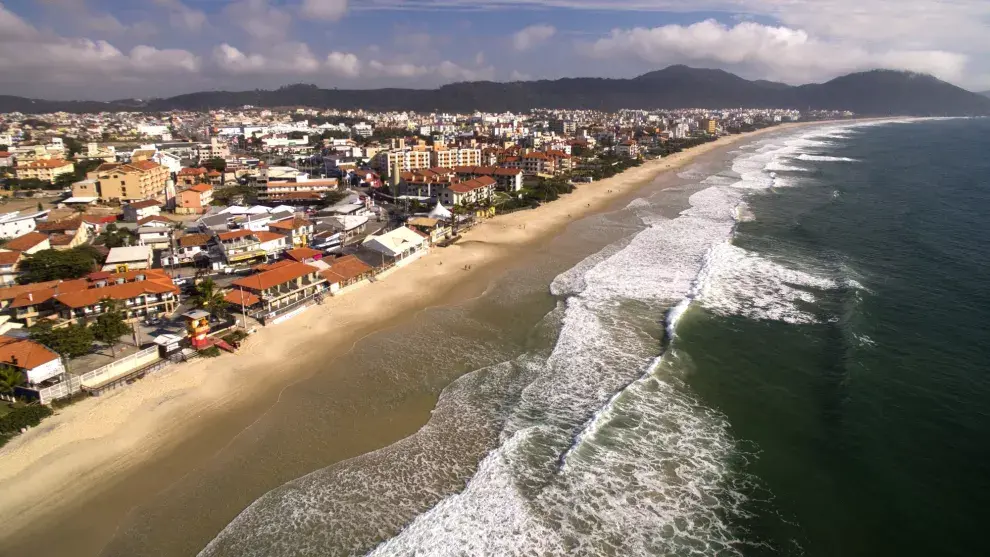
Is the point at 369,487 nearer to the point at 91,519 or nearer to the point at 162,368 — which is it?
the point at 91,519

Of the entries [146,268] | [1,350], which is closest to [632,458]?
[1,350]

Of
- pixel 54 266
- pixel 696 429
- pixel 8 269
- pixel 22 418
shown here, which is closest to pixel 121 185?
pixel 8 269

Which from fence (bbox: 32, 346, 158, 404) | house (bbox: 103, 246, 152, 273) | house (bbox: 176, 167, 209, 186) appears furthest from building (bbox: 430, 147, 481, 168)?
fence (bbox: 32, 346, 158, 404)

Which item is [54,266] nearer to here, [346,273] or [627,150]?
[346,273]

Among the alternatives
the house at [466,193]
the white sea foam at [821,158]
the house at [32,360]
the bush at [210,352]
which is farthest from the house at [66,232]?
the white sea foam at [821,158]

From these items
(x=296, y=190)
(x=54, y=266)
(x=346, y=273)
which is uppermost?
(x=296, y=190)

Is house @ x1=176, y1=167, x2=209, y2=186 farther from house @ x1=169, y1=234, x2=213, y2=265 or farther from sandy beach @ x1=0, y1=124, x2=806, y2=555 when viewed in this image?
sandy beach @ x1=0, y1=124, x2=806, y2=555

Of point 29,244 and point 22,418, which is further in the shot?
point 29,244
